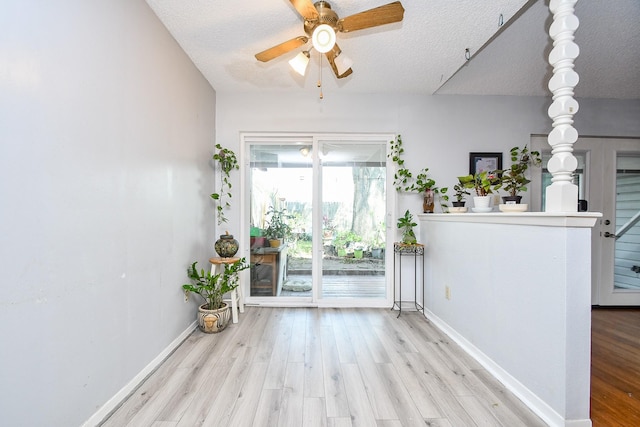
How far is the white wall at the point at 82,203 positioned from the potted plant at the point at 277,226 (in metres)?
1.28

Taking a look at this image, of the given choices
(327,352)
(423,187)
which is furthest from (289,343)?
(423,187)

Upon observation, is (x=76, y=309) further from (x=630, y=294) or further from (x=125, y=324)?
(x=630, y=294)

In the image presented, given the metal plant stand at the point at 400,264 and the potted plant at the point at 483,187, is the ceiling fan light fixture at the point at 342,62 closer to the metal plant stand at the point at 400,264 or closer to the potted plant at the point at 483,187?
the potted plant at the point at 483,187

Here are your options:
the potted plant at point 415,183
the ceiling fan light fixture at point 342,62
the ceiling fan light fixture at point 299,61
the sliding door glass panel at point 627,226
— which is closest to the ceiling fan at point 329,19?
the ceiling fan light fixture at point 299,61

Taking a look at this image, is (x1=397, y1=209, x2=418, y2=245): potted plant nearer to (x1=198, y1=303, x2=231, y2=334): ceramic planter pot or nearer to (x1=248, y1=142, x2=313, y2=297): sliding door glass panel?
(x1=248, y1=142, x2=313, y2=297): sliding door glass panel

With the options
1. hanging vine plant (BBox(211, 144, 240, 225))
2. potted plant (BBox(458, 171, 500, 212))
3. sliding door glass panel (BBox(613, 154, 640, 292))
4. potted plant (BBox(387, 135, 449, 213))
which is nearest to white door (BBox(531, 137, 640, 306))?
sliding door glass panel (BBox(613, 154, 640, 292))

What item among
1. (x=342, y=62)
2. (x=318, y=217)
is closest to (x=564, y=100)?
(x=342, y=62)

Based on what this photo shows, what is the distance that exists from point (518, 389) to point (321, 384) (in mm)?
1208

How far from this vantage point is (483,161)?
10.6ft

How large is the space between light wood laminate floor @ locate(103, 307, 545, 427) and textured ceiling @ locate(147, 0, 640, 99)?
8.28 feet

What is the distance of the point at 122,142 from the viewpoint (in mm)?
1625

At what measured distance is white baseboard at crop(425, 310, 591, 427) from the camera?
1.40 meters

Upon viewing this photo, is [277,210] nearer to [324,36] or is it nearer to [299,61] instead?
[299,61]

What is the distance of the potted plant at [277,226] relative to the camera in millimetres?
3355
